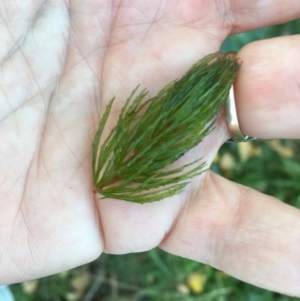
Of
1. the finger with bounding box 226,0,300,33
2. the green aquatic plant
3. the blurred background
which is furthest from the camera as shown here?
the blurred background

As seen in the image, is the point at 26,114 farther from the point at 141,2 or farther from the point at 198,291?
the point at 198,291

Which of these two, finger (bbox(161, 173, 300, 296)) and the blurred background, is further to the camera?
the blurred background

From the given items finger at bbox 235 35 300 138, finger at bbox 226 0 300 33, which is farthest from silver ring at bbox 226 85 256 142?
finger at bbox 226 0 300 33

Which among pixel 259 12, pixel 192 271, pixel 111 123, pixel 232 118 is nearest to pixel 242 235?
pixel 232 118

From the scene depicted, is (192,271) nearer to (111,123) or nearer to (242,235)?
(242,235)

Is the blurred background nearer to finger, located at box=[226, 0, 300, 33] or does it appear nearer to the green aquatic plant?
finger, located at box=[226, 0, 300, 33]

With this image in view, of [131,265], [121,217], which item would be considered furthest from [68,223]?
[131,265]
